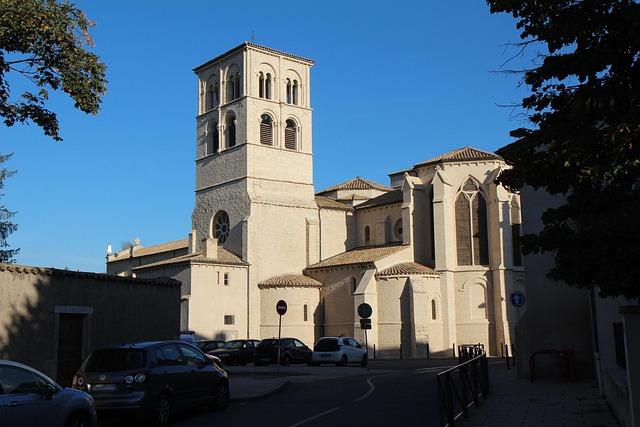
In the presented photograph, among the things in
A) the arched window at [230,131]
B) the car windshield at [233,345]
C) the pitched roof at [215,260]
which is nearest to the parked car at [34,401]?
the car windshield at [233,345]

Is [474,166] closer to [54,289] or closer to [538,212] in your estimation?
[538,212]

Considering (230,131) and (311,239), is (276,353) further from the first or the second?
(230,131)

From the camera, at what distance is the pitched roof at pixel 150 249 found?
5945 centimetres

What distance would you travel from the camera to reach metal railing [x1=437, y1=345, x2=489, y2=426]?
1080 cm

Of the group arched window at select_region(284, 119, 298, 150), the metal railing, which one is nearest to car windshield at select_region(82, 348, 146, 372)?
the metal railing

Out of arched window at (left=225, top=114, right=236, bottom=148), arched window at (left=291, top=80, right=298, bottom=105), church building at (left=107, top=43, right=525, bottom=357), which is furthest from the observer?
arched window at (left=291, top=80, right=298, bottom=105)

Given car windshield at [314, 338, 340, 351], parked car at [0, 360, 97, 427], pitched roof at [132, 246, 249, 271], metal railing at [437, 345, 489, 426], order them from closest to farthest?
parked car at [0, 360, 97, 427]
metal railing at [437, 345, 489, 426]
car windshield at [314, 338, 340, 351]
pitched roof at [132, 246, 249, 271]

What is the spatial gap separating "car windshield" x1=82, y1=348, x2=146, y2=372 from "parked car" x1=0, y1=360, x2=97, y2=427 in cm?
225

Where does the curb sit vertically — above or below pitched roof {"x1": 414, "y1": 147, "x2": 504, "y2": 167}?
below

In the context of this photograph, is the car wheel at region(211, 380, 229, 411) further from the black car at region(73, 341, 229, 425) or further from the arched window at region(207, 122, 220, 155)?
the arched window at region(207, 122, 220, 155)

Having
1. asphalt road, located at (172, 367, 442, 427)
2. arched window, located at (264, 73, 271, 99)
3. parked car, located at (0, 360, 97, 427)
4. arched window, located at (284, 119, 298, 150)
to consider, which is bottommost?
asphalt road, located at (172, 367, 442, 427)

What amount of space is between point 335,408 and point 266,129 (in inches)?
1505

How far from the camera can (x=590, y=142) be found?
25.7 ft

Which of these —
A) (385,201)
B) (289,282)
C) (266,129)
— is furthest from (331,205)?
(289,282)
